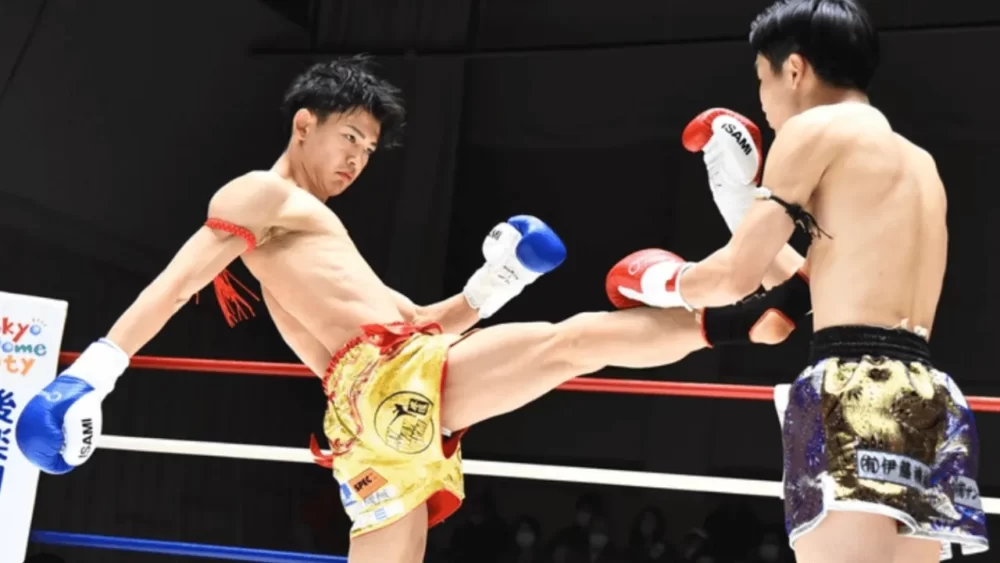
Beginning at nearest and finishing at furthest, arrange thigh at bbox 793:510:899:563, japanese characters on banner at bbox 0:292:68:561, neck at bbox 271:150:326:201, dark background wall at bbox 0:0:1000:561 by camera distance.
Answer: thigh at bbox 793:510:899:563 → neck at bbox 271:150:326:201 → japanese characters on banner at bbox 0:292:68:561 → dark background wall at bbox 0:0:1000:561

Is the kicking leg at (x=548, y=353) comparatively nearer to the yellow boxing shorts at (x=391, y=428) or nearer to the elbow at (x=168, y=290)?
the yellow boxing shorts at (x=391, y=428)

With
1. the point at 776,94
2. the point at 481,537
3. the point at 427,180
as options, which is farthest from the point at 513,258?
the point at 427,180

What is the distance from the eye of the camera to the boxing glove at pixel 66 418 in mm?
1685

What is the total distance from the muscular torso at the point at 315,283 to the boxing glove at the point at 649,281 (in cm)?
52

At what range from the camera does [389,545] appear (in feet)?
5.78

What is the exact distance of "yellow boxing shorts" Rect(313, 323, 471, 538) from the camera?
173 cm

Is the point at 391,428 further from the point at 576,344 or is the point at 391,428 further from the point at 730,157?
the point at 730,157

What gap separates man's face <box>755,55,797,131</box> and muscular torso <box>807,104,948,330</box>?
10cm

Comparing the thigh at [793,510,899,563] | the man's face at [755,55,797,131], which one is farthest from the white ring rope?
the man's face at [755,55,797,131]

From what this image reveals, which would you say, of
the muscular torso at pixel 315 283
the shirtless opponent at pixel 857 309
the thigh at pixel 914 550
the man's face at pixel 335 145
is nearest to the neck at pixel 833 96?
the shirtless opponent at pixel 857 309

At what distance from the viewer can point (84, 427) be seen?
1.71 metres

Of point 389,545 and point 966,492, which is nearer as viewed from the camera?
point 966,492

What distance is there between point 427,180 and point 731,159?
9.91 feet

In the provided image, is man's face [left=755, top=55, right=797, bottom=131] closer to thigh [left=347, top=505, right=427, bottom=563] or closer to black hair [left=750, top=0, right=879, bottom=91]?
black hair [left=750, top=0, right=879, bottom=91]
